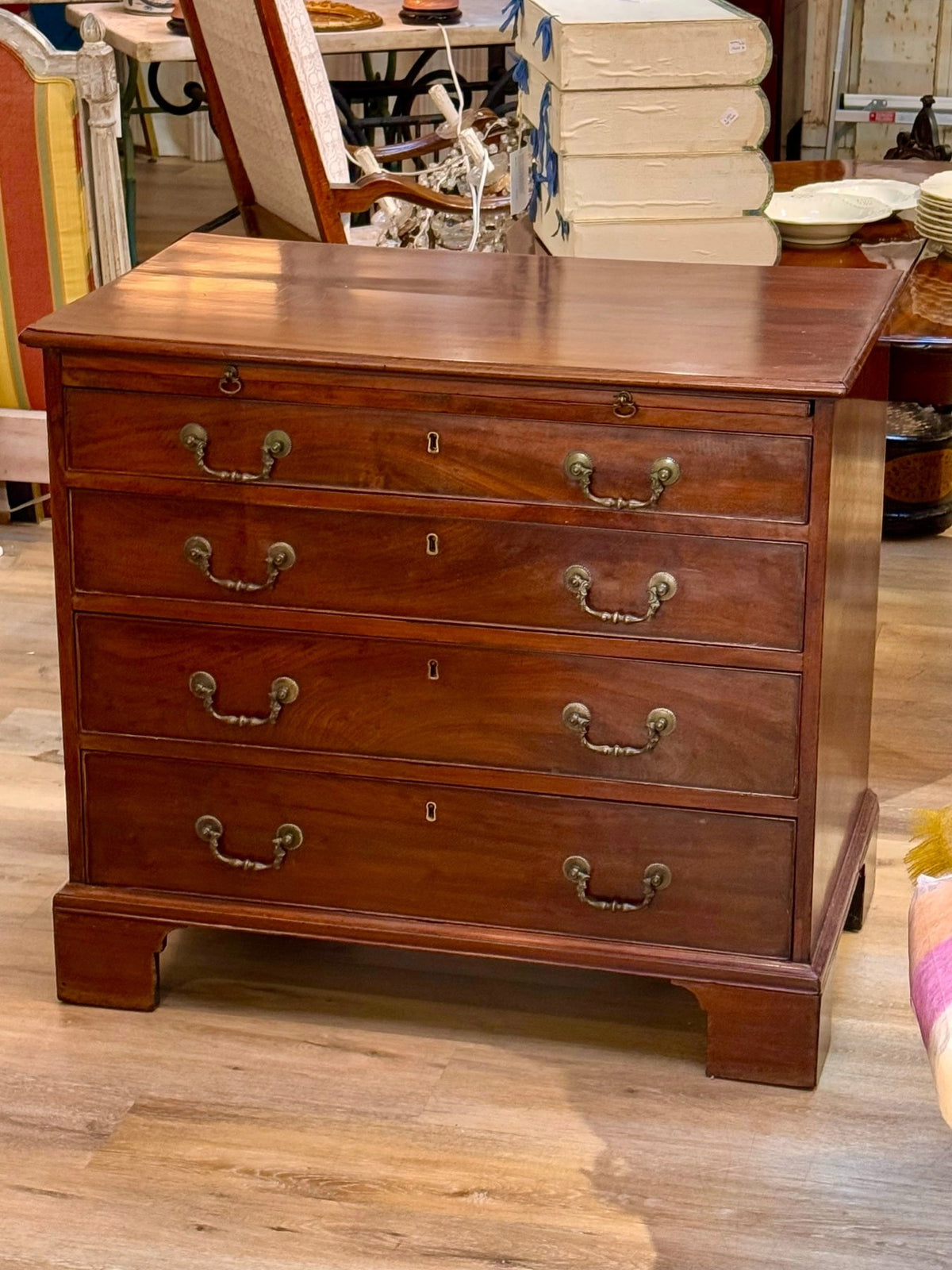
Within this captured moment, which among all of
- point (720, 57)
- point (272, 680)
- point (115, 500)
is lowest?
point (272, 680)

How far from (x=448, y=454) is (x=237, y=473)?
236 millimetres

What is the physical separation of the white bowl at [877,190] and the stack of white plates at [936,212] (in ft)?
0.55

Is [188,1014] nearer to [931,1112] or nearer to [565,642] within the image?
[565,642]

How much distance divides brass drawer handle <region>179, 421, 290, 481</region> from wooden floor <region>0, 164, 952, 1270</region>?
67cm

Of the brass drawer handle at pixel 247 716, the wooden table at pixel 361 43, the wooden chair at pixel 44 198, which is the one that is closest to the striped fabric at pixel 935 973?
the brass drawer handle at pixel 247 716

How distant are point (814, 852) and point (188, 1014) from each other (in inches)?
30.6

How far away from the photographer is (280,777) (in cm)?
215

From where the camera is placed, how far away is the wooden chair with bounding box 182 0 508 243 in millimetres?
3131

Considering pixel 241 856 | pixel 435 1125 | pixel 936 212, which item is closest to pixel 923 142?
pixel 936 212

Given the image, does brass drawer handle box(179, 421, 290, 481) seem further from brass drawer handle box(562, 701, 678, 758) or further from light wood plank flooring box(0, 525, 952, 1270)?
light wood plank flooring box(0, 525, 952, 1270)

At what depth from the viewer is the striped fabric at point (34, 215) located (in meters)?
3.62

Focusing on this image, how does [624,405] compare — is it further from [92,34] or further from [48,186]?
[92,34]

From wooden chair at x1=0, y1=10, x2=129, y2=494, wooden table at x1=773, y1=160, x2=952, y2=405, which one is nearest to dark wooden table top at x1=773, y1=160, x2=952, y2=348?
wooden table at x1=773, y1=160, x2=952, y2=405

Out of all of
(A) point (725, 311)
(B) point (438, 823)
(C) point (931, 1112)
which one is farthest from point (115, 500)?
(C) point (931, 1112)
